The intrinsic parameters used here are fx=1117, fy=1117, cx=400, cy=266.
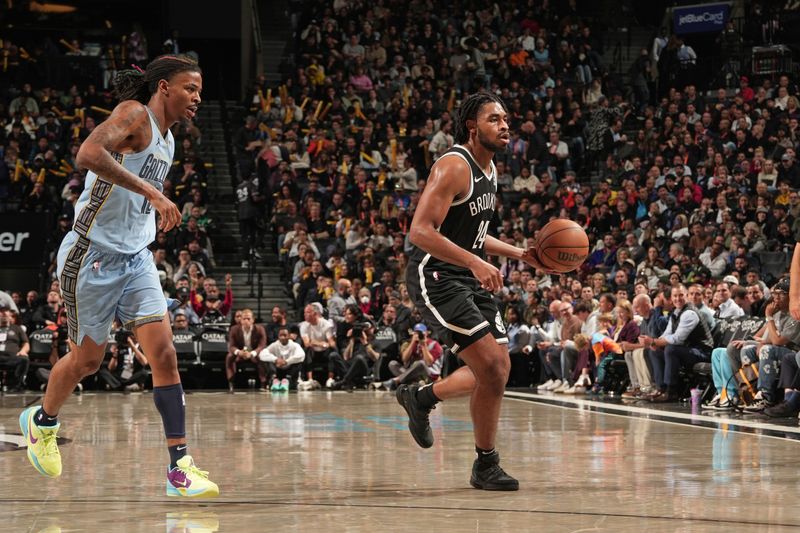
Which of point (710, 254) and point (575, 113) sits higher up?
point (575, 113)

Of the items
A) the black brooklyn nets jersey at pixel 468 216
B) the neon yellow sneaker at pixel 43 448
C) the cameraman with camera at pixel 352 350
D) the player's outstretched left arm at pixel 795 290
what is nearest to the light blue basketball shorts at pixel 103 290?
the neon yellow sneaker at pixel 43 448

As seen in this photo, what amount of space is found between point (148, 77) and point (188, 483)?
6.07 ft

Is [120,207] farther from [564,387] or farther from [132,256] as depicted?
[564,387]

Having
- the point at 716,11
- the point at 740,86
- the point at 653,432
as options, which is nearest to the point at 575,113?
the point at 740,86

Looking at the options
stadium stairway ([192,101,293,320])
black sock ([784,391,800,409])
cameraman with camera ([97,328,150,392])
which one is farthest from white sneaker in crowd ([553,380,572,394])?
stadium stairway ([192,101,293,320])

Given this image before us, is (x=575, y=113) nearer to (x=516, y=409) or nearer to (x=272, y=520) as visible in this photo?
(x=516, y=409)

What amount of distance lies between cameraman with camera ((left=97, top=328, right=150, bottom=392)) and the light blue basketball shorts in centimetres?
996

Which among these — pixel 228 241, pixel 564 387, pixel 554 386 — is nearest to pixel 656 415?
pixel 564 387

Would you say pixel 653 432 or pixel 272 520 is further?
pixel 653 432

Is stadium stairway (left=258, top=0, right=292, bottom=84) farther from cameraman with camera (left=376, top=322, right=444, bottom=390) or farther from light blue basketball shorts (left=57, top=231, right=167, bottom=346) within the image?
light blue basketball shorts (left=57, top=231, right=167, bottom=346)

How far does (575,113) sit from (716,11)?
5.00m

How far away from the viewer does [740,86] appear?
2189 centimetres

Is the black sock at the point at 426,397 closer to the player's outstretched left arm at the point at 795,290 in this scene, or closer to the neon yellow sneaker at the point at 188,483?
the neon yellow sneaker at the point at 188,483

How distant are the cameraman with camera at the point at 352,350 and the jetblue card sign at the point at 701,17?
12663 millimetres
